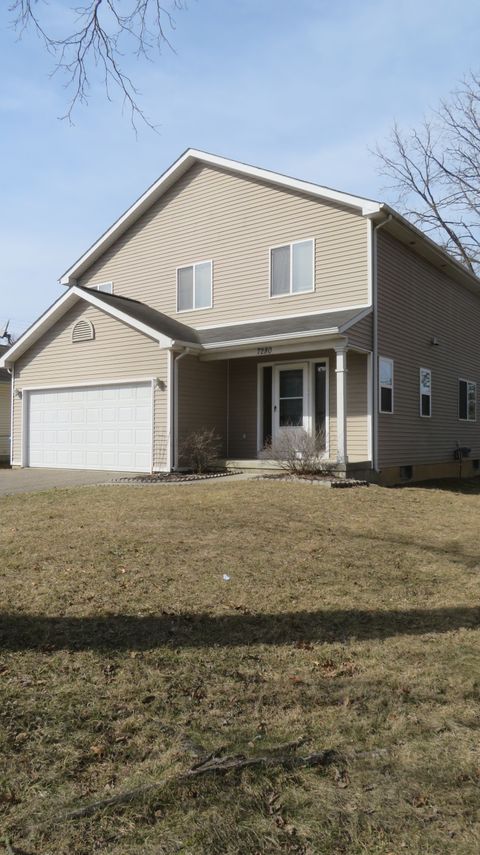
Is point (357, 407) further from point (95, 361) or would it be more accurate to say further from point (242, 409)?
point (95, 361)

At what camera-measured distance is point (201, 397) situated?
607 inches

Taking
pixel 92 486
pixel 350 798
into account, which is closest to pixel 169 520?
pixel 92 486

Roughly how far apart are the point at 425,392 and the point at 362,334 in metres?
4.11

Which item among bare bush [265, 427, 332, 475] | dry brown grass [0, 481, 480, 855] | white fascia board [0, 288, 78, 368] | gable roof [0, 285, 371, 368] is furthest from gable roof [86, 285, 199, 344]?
dry brown grass [0, 481, 480, 855]

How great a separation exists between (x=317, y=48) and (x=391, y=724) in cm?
702

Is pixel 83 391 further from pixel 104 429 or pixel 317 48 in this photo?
pixel 317 48

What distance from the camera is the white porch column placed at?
1273cm

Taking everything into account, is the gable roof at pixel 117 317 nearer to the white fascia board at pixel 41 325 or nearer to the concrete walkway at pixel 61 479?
the white fascia board at pixel 41 325

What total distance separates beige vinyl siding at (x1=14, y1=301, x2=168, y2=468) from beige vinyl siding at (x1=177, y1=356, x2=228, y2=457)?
473mm

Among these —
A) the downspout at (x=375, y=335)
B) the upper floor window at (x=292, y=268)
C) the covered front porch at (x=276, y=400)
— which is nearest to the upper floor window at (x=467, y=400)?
the downspout at (x=375, y=335)

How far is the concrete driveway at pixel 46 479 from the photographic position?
40.4 ft

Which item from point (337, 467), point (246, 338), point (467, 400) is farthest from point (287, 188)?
point (467, 400)

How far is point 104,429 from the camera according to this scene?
1571 centimetres

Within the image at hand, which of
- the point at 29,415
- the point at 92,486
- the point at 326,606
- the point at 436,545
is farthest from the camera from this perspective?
the point at 29,415
